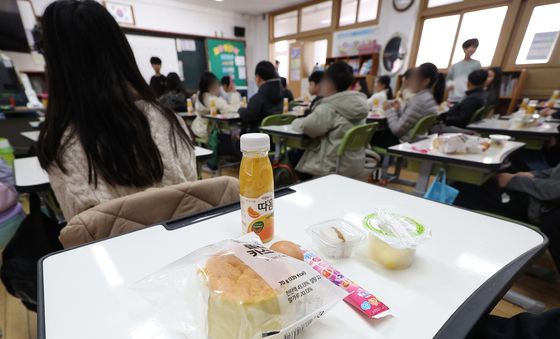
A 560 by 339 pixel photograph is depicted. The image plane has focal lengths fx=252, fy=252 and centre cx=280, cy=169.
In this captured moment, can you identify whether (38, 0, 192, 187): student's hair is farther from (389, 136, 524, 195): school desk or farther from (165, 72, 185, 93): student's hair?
(165, 72, 185, 93): student's hair

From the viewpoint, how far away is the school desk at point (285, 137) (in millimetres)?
1974

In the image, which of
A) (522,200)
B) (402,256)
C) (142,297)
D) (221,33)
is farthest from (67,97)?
(221,33)

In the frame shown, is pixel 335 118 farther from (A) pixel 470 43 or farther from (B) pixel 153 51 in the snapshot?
(B) pixel 153 51

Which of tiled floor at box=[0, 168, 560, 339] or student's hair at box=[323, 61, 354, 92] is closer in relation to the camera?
tiled floor at box=[0, 168, 560, 339]

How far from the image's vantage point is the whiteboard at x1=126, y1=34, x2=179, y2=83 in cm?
570

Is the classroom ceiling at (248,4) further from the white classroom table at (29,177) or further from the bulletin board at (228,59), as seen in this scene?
the white classroom table at (29,177)

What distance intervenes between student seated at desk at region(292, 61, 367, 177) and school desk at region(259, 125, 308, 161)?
2.7 inches

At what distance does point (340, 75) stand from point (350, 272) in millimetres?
1678

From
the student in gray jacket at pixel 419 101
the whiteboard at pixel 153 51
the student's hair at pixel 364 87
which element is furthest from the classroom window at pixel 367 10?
the whiteboard at pixel 153 51

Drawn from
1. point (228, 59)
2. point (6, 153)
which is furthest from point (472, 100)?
point (228, 59)

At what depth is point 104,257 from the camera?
466mm

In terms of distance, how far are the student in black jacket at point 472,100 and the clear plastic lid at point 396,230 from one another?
9.47 feet

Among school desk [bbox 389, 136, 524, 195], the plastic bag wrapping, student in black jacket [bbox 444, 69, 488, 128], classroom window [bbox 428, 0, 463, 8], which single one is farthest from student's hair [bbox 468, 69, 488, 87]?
the plastic bag wrapping

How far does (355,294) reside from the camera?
1.21 feet
